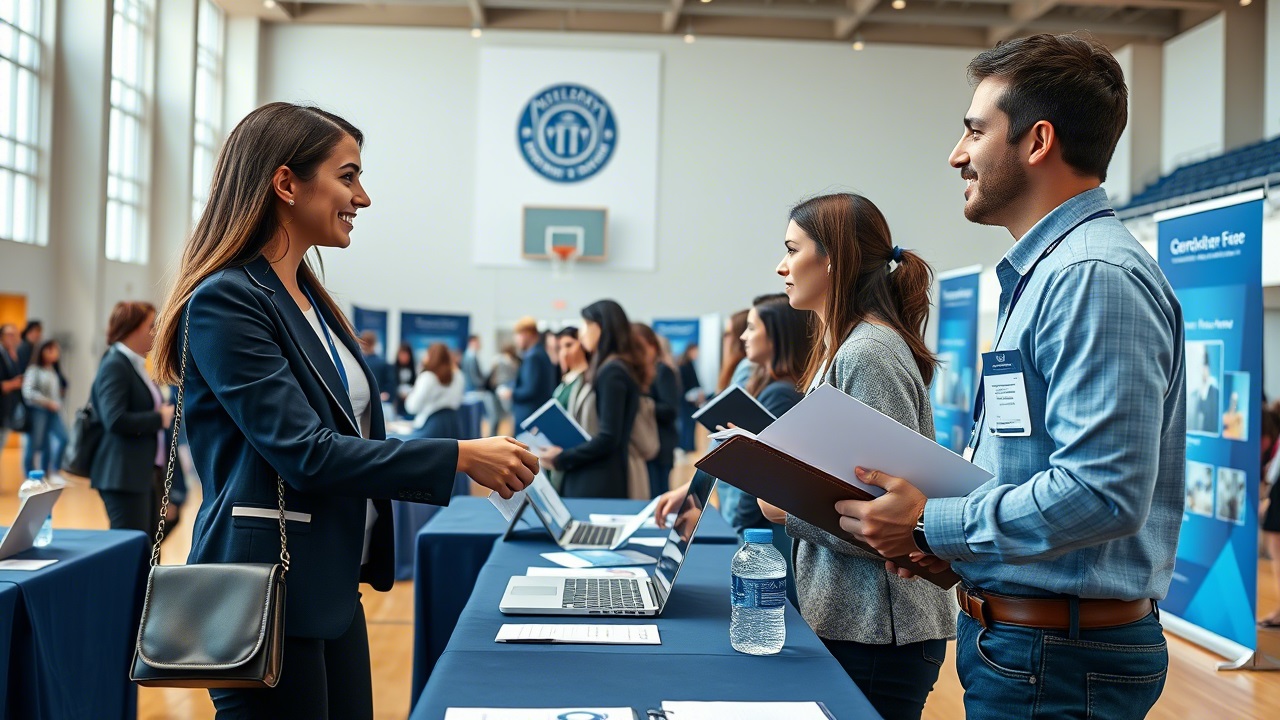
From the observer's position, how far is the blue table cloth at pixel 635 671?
4.26ft

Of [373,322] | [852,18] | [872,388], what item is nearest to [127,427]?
[872,388]

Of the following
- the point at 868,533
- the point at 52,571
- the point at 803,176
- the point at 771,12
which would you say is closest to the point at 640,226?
the point at 803,176

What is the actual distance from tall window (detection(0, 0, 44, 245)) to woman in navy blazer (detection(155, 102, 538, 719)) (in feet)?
35.0

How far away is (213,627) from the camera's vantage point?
1396 mm

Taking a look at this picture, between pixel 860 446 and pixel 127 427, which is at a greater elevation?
pixel 860 446

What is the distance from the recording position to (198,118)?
14477mm

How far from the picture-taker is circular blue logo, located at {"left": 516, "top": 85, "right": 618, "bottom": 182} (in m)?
15.0

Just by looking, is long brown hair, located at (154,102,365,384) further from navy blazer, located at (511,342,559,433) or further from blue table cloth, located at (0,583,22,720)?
navy blazer, located at (511,342,559,433)

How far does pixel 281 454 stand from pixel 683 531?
0.82 m

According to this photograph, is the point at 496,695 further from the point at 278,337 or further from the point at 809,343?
the point at 809,343

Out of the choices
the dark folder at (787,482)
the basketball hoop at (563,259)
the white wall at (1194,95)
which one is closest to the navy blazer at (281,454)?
the dark folder at (787,482)

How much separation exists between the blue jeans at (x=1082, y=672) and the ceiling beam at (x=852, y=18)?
45.5 ft

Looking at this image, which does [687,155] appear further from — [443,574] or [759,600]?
[759,600]

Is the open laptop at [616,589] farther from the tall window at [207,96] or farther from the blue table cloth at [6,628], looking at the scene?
the tall window at [207,96]
